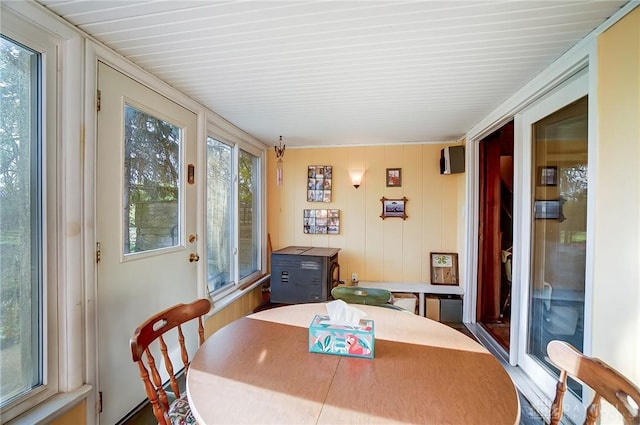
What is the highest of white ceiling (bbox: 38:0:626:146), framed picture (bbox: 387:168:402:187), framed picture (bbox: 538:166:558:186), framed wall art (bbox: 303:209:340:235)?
white ceiling (bbox: 38:0:626:146)

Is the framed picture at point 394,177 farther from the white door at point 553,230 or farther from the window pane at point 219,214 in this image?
the window pane at point 219,214

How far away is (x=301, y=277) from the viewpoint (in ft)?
10.8

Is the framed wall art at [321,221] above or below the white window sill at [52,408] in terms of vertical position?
above

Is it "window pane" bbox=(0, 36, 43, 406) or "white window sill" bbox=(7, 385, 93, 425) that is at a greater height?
"window pane" bbox=(0, 36, 43, 406)

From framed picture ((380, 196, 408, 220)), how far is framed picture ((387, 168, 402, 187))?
20cm

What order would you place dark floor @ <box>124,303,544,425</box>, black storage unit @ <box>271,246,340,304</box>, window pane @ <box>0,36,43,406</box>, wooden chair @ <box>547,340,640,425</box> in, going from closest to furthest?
1. wooden chair @ <box>547,340,640,425</box>
2. window pane @ <box>0,36,43,406</box>
3. dark floor @ <box>124,303,544,425</box>
4. black storage unit @ <box>271,246,340,304</box>

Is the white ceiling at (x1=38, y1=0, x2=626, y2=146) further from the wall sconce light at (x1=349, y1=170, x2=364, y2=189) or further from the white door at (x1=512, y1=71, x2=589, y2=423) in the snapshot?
the wall sconce light at (x1=349, y1=170, x2=364, y2=189)

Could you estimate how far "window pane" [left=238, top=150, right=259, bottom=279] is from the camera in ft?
11.6

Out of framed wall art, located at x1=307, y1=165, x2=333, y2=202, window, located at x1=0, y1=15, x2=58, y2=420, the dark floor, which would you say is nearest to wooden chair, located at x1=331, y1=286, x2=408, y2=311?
the dark floor

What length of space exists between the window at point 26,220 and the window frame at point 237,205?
1.22 meters

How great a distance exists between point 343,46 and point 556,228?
1.81 meters

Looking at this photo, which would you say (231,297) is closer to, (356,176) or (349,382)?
(356,176)

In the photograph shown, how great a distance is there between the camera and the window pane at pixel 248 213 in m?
3.53

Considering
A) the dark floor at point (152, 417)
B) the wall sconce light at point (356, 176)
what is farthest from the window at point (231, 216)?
the wall sconce light at point (356, 176)
